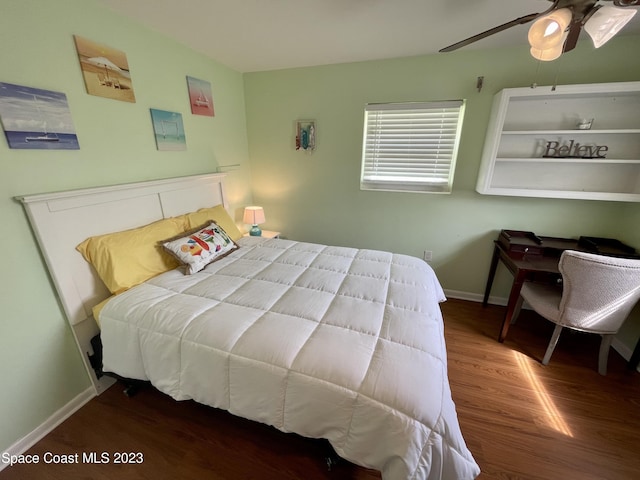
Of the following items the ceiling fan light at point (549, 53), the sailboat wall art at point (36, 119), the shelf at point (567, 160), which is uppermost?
the ceiling fan light at point (549, 53)

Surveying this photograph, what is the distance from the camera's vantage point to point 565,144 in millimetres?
2070

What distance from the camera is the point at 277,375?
104 cm

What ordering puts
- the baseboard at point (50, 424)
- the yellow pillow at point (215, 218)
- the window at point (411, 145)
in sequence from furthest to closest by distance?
the window at point (411, 145)
the yellow pillow at point (215, 218)
the baseboard at point (50, 424)

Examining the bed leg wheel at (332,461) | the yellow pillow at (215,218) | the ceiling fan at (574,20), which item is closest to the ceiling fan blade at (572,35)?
the ceiling fan at (574,20)

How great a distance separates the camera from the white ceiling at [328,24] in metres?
1.52

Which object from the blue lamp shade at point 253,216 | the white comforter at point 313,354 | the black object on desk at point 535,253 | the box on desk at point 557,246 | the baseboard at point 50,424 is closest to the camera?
the white comforter at point 313,354

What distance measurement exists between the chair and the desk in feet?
0.66

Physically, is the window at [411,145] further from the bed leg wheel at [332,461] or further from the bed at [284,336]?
the bed leg wheel at [332,461]

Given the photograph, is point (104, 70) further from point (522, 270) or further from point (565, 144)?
point (565, 144)

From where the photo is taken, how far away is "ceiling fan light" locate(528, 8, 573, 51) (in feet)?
3.44

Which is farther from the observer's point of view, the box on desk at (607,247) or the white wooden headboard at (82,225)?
the box on desk at (607,247)

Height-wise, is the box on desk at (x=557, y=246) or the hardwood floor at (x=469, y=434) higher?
the box on desk at (x=557, y=246)

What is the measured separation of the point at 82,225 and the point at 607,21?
9.20ft

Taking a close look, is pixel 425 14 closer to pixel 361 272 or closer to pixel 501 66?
pixel 501 66
